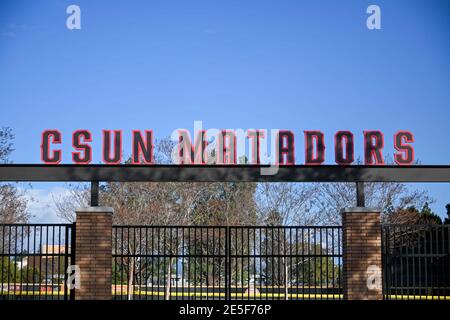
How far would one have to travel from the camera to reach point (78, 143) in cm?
1952

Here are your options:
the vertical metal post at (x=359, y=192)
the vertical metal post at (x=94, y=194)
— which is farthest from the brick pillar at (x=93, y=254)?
the vertical metal post at (x=359, y=192)

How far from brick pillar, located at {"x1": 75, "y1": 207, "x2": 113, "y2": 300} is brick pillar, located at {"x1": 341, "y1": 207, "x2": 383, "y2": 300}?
611 cm

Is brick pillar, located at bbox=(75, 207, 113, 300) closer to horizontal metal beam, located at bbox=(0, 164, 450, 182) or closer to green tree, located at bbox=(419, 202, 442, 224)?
horizontal metal beam, located at bbox=(0, 164, 450, 182)

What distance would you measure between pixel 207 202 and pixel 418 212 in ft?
38.5

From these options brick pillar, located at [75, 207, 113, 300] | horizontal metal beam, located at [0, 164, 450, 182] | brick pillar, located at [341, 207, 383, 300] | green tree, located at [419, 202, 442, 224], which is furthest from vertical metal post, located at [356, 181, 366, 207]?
green tree, located at [419, 202, 442, 224]

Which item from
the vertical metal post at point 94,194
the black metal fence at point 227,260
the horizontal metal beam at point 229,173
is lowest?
the black metal fence at point 227,260

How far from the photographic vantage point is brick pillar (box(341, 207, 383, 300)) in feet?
59.4

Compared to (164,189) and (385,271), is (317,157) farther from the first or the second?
(164,189)

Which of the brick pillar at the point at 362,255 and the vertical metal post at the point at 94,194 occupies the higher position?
the vertical metal post at the point at 94,194

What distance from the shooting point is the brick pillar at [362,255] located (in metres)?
18.1

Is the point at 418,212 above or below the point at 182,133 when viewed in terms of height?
below

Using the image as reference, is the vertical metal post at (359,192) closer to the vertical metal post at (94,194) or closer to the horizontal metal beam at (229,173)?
the horizontal metal beam at (229,173)

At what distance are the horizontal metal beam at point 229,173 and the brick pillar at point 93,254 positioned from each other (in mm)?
1182
